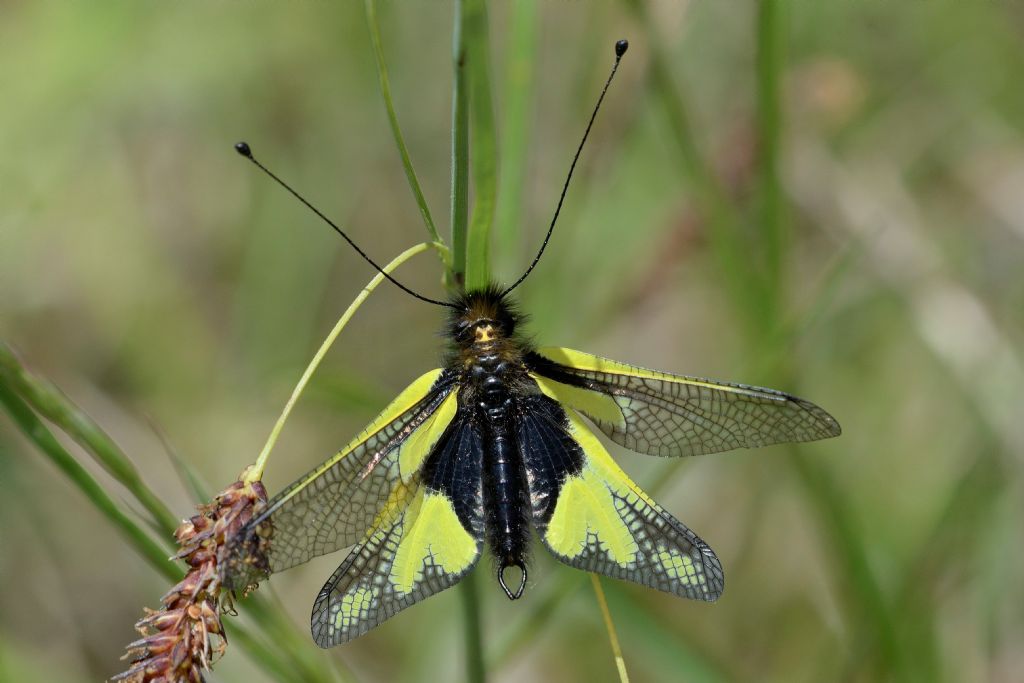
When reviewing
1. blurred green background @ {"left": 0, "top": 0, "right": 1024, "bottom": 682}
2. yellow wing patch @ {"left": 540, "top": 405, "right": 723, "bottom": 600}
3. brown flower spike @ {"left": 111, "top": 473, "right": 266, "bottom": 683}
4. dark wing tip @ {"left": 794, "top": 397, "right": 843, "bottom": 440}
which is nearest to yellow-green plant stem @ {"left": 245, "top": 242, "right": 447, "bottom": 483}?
brown flower spike @ {"left": 111, "top": 473, "right": 266, "bottom": 683}

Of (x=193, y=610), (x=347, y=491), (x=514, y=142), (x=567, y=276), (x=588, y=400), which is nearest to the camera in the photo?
(x=193, y=610)

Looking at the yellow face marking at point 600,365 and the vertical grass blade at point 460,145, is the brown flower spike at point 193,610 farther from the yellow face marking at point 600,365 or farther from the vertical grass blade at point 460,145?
the yellow face marking at point 600,365

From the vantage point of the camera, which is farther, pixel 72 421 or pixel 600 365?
pixel 600 365

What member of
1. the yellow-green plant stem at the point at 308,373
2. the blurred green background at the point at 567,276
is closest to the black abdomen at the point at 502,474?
the yellow-green plant stem at the point at 308,373

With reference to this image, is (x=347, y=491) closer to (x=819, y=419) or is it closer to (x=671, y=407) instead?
(x=671, y=407)

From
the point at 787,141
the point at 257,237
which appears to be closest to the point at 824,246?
the point at 787,141

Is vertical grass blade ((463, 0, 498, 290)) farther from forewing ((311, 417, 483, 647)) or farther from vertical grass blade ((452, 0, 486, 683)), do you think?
forewing ((311, 417, 483, 647))

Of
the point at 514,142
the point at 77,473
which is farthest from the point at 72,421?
the point at 514,142
